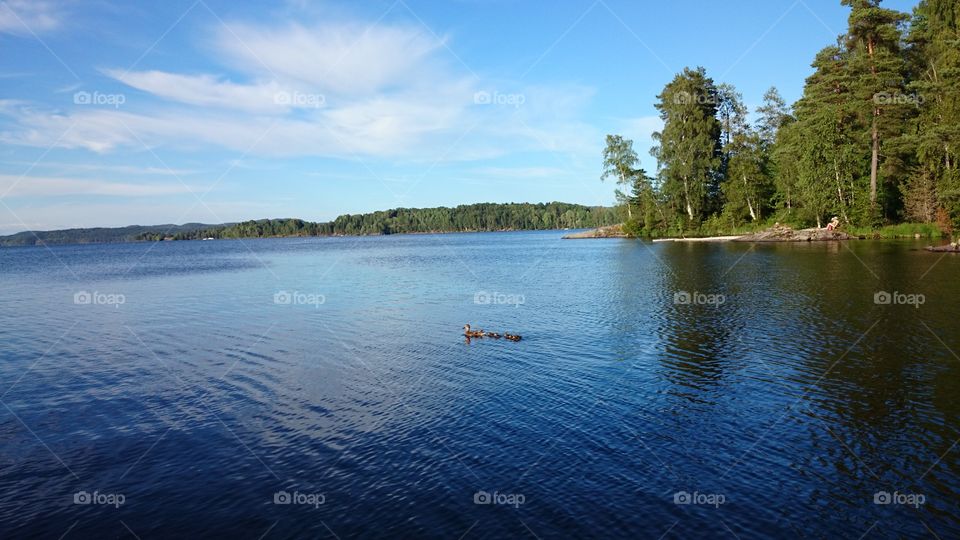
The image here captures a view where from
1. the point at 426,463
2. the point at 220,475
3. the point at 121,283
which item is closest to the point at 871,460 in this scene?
the point at 426,463

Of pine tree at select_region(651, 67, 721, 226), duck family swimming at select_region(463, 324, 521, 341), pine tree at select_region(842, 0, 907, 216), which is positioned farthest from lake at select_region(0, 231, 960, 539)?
pine tree at select_region(651, 67, 721, 226)

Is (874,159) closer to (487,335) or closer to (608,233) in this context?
(608,233)

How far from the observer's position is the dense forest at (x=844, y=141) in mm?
71875

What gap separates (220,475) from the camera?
16.2 meters

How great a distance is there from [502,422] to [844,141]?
90.2 meters

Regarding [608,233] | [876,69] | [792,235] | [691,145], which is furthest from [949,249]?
[608,233]

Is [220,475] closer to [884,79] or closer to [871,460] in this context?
[871,460]

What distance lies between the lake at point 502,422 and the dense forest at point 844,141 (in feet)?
142

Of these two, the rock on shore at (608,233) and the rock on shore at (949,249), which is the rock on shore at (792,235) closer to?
the rock on shore at (949,249)

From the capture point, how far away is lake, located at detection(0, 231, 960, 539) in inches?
537

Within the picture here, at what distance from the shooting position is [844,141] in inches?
3354

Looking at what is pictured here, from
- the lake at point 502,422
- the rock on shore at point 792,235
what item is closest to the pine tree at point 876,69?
the rock on shore at point 792,235

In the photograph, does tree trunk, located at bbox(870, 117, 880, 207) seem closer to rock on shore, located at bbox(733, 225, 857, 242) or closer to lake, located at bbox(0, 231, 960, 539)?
rock on shore, located at bbox(733, 225, 857, 242)

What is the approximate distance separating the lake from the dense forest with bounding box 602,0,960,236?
142 feet
